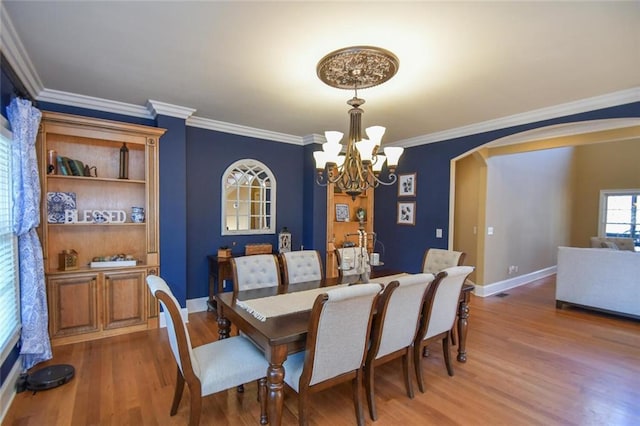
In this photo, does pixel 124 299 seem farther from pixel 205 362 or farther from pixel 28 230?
pixel 205 362

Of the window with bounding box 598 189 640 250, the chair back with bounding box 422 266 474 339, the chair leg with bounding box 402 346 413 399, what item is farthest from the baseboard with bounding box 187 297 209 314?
the window with bounding box 598 189 640 250

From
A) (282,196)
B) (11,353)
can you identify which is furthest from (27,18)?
(282,196)

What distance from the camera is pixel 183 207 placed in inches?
146

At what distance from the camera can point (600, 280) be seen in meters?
4.21

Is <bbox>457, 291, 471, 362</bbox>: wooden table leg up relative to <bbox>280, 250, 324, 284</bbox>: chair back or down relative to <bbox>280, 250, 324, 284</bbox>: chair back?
down

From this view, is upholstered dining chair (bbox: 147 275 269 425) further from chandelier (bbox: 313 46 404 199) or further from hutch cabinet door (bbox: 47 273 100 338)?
hutch cabinet door (bbox: 47 273 100 338)

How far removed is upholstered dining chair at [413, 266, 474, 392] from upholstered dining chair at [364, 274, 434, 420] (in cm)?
13

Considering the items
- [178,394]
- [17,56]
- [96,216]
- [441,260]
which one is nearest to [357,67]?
[441,260]

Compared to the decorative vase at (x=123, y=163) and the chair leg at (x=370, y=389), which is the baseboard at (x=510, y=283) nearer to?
the chair leg at (x=370, y=389)

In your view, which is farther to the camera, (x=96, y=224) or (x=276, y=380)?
(x=96, y=224)

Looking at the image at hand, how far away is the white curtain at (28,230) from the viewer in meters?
2.38

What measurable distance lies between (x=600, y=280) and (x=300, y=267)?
4.22 metres

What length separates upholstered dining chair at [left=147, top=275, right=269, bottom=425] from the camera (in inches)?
66.2

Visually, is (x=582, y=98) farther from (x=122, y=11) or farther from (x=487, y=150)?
(x=122, y=11)
